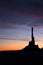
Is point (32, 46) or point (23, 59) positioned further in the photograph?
point (32, 46)

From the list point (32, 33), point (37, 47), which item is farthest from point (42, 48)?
point (32, 33)

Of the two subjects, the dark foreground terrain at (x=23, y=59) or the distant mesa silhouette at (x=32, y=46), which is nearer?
the dark foreground terrain at (x=23, y=59)

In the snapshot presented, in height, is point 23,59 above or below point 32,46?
below

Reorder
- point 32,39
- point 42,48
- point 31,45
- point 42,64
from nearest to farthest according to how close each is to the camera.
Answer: point 42,64 → point 32,39 → point 31,45 → point 42,48

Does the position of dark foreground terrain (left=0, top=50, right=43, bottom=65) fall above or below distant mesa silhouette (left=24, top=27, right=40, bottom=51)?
below

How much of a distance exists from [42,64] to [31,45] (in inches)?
1945

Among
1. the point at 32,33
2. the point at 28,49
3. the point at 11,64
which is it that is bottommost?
the point at 11,64

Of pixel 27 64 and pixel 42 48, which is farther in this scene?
pixel 42 48

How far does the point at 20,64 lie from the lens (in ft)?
123

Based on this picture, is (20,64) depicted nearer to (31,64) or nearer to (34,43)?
(31,64)

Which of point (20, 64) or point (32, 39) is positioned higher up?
point (32, 39)

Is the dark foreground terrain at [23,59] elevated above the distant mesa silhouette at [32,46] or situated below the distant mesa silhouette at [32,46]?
below

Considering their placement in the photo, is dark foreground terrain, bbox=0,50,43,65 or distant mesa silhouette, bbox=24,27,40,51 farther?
distant mesa silhouette, bbox=24,27,40,51

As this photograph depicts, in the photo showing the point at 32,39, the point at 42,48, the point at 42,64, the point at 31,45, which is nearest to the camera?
the point at 42,64
